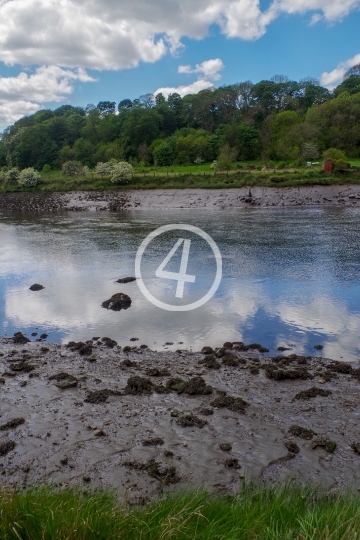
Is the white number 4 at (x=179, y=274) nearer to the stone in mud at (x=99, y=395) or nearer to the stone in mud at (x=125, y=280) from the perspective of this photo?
the stone in mud at (x=125, y=280)

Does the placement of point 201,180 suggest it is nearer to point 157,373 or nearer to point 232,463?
point 157,373

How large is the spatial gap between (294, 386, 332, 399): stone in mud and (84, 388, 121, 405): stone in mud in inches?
135

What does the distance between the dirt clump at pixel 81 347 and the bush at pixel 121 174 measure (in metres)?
54.0

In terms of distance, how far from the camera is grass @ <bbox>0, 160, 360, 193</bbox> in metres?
50.7

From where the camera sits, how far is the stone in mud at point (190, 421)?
716 cm

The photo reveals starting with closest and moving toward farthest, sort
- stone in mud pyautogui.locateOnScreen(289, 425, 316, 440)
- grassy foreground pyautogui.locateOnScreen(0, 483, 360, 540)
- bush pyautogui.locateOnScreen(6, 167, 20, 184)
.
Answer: grassy foreground pyautogui.locateOnScreen(0, 483, 360, 540) → stone in mud pyautogui.locateOnScreen(289, 425, 316, 440) → bush pyautogui.locateOnScreen(6, 167, 20, 184)

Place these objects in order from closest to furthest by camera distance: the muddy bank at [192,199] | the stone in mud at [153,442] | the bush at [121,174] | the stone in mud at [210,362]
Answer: the stone in mud at [153,442], the stone in mud at [210,362], the muddy bank at [192,199], the bush at [121,174]

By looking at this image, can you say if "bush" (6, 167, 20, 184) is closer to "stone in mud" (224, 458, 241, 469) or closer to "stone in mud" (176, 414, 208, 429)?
"stone in mud" (176, 414, 208, 429)

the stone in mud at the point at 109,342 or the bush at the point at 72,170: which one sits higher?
the bush at the point at 72,170

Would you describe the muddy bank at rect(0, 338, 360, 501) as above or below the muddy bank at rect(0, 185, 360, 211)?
below

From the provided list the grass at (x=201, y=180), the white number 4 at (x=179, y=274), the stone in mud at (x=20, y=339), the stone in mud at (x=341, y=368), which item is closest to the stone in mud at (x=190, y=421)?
the stone in mud at (x=341, y=368)

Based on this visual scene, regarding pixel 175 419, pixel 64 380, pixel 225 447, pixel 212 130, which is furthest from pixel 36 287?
pixel 212 130

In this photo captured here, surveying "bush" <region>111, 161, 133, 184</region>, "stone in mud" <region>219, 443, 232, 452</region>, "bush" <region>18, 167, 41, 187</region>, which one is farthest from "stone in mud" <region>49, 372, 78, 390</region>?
"bush" <region>18, 167, 41, 187</region>

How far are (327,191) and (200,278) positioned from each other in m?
35.1
